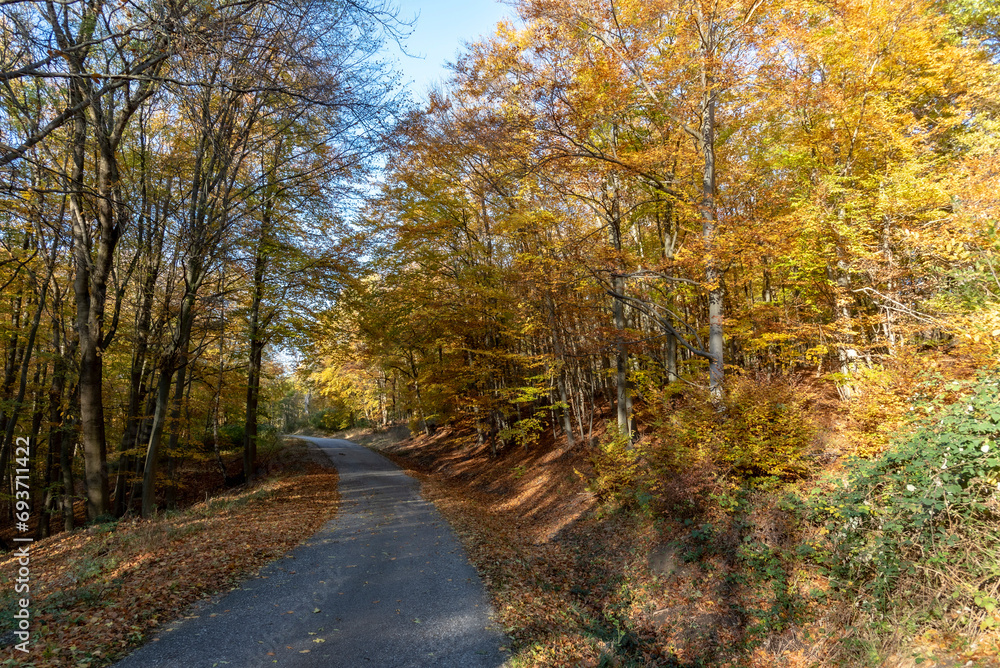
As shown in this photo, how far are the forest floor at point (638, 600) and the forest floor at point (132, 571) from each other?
3720 millimetres

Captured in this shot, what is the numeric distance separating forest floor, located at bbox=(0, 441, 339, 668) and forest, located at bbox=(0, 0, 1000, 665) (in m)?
2.53

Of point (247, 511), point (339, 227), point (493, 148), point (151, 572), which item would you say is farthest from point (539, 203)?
point (151, 572)

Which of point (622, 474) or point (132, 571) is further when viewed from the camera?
point (622, 474)

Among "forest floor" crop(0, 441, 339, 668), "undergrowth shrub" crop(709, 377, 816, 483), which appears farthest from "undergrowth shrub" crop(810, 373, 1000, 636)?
"forest floor" crop(0, 441, 339, 668)

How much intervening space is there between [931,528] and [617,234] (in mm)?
9131

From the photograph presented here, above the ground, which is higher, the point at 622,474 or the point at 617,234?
the point at 617,234

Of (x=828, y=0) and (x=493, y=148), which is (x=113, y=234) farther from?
(x=828, y=0)

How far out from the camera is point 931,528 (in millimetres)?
4484

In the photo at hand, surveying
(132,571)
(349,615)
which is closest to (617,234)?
(349,615)

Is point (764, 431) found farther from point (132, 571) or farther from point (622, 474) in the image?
point (132, 571)

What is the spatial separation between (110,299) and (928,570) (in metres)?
17.6

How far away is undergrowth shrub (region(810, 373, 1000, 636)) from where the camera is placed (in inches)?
162

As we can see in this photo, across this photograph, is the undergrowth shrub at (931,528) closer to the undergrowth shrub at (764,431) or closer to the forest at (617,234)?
the forest at (617,234)

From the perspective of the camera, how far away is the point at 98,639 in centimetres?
457
